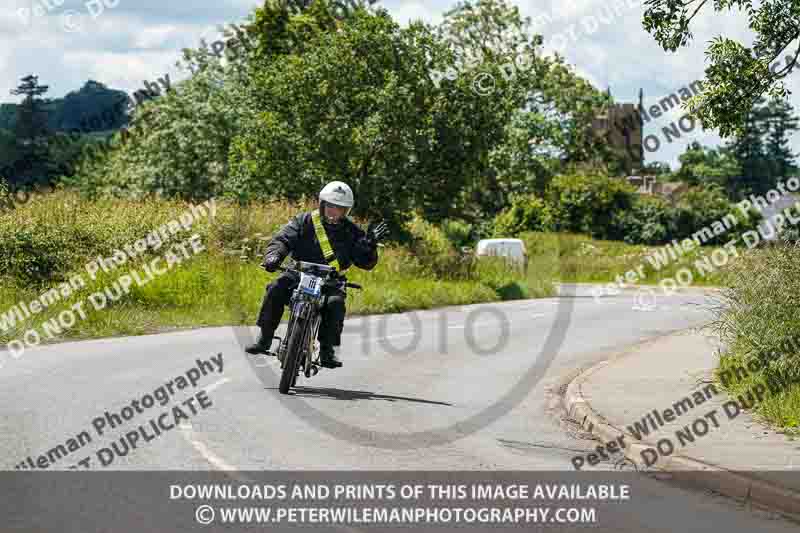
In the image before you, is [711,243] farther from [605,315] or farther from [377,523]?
[377,523]

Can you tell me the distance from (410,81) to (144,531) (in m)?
29.7

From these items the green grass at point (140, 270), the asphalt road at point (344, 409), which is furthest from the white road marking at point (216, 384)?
the green grass at point (140, 270)

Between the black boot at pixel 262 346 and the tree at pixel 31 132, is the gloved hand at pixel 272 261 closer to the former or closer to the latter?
the black boot at pixel 262 346

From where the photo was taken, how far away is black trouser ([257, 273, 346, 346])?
12164mm

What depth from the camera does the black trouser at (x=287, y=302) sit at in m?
12.2

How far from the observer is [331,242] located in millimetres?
12289

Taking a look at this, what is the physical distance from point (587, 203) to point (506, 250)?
90.9ft

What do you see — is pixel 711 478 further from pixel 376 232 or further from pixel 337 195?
pixel 337 195

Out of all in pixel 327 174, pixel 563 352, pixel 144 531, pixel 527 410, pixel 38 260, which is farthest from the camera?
pixel 327 174

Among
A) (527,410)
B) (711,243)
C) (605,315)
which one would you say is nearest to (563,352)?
(527,410)

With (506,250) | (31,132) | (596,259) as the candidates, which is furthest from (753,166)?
(506,250)

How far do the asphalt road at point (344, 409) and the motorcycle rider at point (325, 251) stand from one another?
0.76 metres

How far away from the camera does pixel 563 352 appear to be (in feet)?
66.0

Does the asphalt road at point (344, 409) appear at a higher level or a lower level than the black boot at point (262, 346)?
lower
